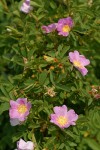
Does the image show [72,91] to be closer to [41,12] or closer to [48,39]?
[48,39]

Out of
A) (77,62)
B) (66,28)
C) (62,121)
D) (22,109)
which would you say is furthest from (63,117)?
(66,28)

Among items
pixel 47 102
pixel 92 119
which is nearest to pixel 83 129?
pixel 92 119

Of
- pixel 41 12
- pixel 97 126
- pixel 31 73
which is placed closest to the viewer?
pixel 97 126

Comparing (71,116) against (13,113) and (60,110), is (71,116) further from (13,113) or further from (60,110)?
(13,113)

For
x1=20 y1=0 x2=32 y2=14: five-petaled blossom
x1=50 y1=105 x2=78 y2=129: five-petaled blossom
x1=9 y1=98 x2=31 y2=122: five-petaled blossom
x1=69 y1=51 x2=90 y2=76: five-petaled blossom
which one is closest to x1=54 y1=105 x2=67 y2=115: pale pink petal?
x1=50 y1=105 x2=78 y2=129: five-petaled blossom

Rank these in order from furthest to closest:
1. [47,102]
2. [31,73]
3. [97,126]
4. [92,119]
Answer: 1. [31,73]
2. [47,102]
3. [92,119]
4. [97,126]

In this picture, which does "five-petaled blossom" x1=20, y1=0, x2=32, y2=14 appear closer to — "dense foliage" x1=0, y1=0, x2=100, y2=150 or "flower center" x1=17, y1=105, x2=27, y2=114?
"dense foliage" x1=0, y1=0, x2=100, y2=150

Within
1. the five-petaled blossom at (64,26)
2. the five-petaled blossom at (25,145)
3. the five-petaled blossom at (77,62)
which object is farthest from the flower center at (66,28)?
the five-petaled blossom at (25,145)
